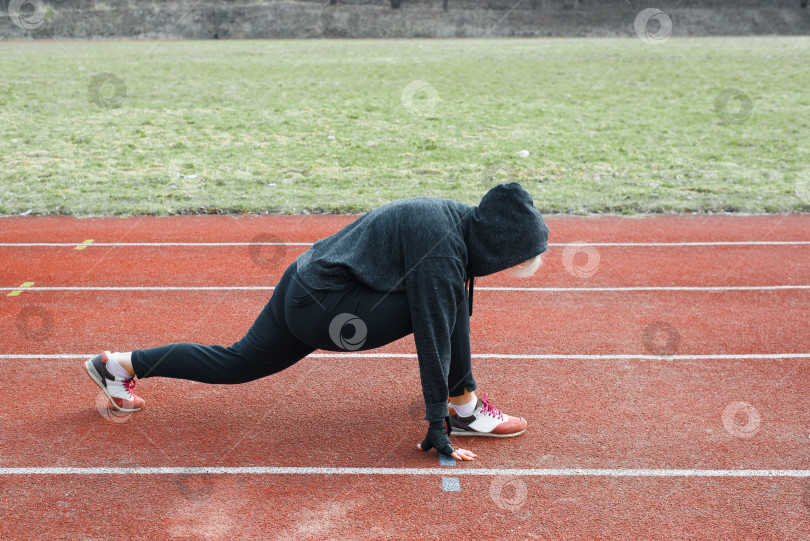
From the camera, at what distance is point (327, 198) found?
10.9m

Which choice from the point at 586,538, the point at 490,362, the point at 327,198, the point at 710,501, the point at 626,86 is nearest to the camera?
the point at 586,538

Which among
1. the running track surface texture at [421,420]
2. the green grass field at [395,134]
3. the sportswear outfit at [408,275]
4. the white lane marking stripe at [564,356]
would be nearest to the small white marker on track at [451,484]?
the running track surface texture at [421,420]

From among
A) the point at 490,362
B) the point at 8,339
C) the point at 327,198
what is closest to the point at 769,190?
the point at 327,198

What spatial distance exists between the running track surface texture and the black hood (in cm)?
129

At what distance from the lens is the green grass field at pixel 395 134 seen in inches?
439

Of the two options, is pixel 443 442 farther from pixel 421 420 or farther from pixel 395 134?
pixel 395 134

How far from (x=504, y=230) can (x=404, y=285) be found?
0.58m

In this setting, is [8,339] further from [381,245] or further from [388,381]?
[381,245]

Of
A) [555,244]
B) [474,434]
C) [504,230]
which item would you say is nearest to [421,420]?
[474,434]

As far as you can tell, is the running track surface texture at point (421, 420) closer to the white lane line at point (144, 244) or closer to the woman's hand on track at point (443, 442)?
the woman's hand on track at point (443, 442)

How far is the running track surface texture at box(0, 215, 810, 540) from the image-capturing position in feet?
12.3

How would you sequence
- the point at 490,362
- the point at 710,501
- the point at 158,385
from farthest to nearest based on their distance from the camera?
the point at 490,362 → the point at 158,385 → the point at 710,501

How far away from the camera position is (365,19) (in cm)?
4459

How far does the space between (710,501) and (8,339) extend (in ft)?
16.9
